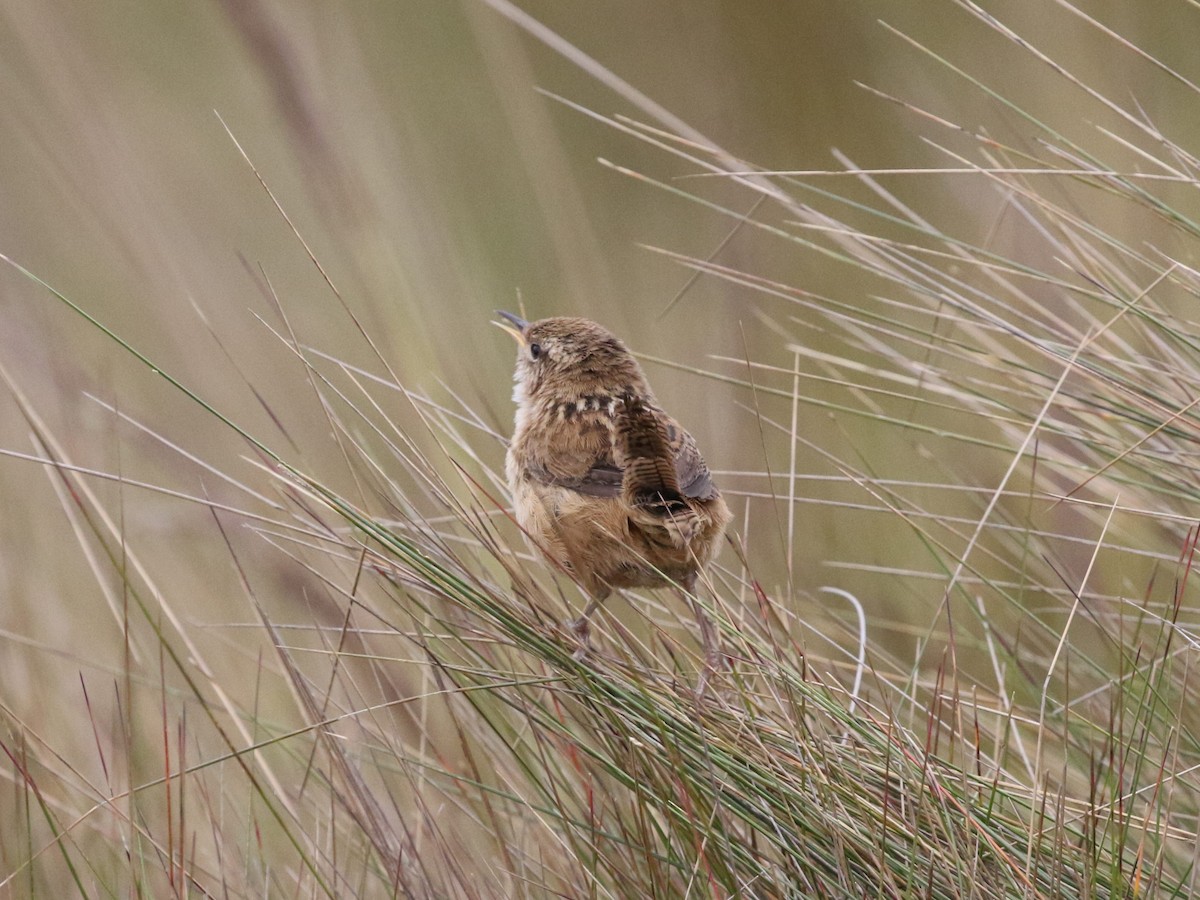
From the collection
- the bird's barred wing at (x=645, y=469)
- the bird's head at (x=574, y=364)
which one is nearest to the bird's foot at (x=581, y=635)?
the bird's barred wing at (x=645, y=469)

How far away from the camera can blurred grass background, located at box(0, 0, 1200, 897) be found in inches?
164

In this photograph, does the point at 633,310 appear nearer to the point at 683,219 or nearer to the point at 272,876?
the point at 683,219

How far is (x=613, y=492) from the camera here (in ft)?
10.6

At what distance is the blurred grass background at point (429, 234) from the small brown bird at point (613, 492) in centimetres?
20

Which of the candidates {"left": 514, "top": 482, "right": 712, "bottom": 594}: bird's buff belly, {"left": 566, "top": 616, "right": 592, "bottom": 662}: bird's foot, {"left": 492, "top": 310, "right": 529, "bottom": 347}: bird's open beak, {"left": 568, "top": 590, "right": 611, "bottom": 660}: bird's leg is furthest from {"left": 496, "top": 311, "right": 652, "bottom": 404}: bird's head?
{"left": 566, "top": 616, "right": 592, "bottom": 662}: bird's foot

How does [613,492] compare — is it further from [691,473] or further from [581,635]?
[581,635]

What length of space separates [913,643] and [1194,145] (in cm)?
232

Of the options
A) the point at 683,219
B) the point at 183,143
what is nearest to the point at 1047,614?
the point at 683,219

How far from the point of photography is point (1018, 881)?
216 cm

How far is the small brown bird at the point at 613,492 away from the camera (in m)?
3.13

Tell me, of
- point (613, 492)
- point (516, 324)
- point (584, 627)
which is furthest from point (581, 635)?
point (516, 324)

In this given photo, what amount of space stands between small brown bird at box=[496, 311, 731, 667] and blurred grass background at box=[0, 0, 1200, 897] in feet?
0.65

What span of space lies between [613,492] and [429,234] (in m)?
1.91

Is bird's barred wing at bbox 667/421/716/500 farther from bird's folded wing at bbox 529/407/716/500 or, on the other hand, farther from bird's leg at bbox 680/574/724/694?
bird's leg at bbox 680/574/724/694
